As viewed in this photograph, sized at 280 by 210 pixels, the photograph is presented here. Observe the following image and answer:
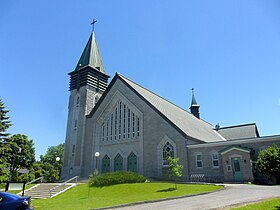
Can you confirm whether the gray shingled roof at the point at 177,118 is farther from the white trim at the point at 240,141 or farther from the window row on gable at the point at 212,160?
the window row on gable at the point at 212,160

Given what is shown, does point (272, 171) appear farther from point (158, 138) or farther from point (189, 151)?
point (158, 138)

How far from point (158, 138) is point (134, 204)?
16619mm

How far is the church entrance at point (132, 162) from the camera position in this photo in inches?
1195

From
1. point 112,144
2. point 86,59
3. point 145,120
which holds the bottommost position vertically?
point 112,144

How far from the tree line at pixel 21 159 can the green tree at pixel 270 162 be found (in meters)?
19.7

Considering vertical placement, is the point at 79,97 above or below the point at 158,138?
above

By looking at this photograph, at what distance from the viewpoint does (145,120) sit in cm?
3094

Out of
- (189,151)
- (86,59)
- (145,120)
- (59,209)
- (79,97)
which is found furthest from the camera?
(86,59)

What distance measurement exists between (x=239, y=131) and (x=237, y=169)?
18146 mm

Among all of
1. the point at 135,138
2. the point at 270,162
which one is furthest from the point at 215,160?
the point at 135,138

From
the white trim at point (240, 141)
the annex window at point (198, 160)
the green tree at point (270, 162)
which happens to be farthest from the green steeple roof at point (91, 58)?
the green tree at point (270, 162)

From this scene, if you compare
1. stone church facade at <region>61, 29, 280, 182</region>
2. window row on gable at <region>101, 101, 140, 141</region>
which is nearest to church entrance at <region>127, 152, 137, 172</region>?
stone church facade at <region>61, 29, 280, 182</region>

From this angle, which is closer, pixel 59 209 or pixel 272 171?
pixel 59 209

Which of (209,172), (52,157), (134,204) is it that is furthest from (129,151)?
(52,157)
